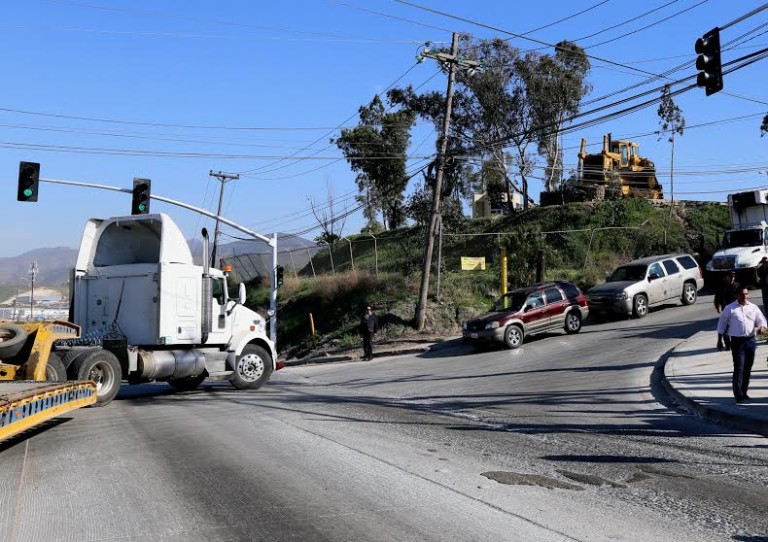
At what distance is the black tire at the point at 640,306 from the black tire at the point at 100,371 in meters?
17.3

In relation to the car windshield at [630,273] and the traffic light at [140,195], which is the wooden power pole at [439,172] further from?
the traffic light at [140,195]

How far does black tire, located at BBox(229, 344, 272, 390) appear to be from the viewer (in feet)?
57.5

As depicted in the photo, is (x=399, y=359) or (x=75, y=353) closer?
(x=75, y=353)

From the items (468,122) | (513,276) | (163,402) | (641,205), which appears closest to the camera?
(163,402)

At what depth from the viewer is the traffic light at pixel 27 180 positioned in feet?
69.2

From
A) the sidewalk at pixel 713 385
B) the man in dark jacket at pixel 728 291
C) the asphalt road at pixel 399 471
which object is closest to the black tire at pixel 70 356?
the asphalt road at pixel 399 471

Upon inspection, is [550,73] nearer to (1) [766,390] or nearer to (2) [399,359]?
(2) [399,359]

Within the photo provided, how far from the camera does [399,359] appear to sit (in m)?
24.5

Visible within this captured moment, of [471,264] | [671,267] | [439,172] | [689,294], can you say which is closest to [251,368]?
[439,172]

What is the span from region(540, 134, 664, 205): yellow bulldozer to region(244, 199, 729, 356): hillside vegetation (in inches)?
75.3

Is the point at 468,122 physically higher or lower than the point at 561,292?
higher

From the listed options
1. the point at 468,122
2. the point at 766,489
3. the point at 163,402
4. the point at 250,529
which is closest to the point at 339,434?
the point at 250,529

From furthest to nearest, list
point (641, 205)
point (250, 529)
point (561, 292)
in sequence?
point (641, 205)
point (561, 292)
point (250, 529)

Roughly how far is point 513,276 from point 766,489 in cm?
2485
